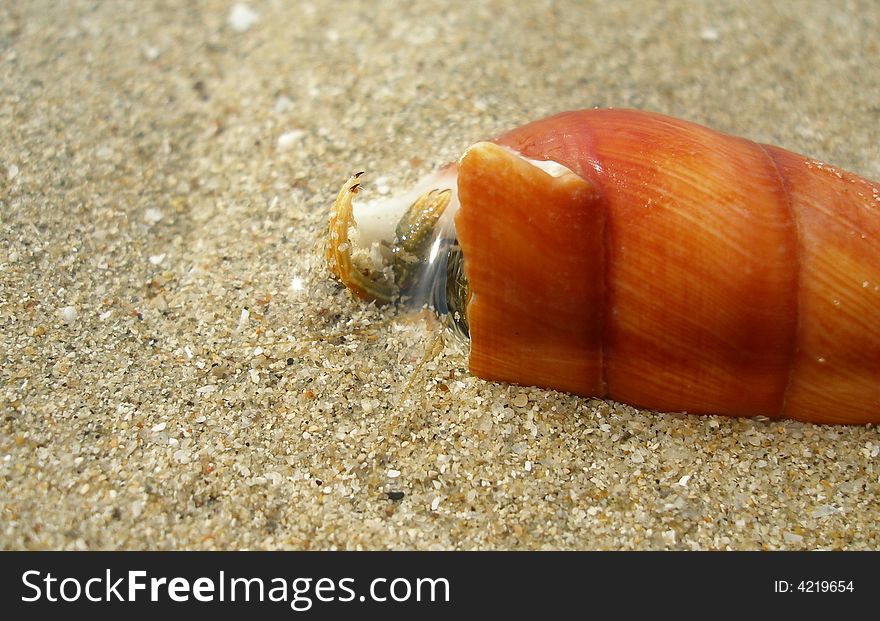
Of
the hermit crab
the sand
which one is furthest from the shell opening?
the hermit crab

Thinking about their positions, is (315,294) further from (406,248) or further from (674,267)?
(674,267)

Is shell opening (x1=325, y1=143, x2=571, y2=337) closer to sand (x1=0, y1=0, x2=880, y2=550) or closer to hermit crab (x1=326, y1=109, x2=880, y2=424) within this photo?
sand (x1=0, y1=0, x2=880, y2=550)

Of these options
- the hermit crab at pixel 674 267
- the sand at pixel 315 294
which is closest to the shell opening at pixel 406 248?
the sand at pixel 315 294

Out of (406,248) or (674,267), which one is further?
(406,248)

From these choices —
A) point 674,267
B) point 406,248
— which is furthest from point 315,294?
point 674,267

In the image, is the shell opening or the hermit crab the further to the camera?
the shell opening

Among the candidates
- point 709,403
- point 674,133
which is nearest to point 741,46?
point 674,133
